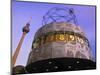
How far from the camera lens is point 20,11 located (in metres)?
2.16

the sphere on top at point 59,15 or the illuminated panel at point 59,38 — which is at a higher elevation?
the sphere on top at point 59,15

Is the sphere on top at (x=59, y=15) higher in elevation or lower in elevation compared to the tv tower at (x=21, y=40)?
higher

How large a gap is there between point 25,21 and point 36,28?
0.14 meters

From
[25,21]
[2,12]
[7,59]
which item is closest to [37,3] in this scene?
[25,21]

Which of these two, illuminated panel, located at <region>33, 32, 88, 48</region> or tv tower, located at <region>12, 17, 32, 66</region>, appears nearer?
tv tower, located at <region>12, 17, 32, 66</region>

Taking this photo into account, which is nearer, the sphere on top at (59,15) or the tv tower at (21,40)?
the tv tower at (21,40)

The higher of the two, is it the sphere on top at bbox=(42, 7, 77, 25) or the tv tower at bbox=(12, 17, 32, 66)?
the sphere on top at bbox=(42, 7, 77, 25)

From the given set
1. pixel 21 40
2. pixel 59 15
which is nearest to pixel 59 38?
pixel 59 15

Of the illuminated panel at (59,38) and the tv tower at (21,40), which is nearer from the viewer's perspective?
the tv tower at (21,40)

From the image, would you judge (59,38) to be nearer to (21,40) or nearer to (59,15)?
(59,15)

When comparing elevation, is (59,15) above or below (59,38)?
above

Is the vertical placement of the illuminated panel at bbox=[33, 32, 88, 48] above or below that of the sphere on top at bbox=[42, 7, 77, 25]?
below

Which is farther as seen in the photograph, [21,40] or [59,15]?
[59,15]

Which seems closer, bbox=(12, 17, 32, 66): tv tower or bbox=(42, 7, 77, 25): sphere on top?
bbox=(12, 17, 32, 66): tv tower
